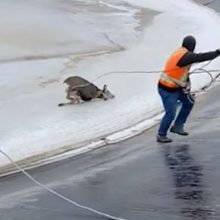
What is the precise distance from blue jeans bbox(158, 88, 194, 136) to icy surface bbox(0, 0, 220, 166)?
1401mm

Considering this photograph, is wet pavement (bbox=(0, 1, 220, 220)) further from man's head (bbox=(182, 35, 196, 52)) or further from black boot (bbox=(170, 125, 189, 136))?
man's head (bbox=(182, 35, 196, 52))

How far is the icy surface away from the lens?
13.2 m

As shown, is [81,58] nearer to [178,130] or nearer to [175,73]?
[178,130]

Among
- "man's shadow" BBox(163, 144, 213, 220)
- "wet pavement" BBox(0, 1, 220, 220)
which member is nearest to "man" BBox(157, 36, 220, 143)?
"wet pavement" BBox(0, 1, 220, 220)

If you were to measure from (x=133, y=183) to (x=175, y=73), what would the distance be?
8.84ft

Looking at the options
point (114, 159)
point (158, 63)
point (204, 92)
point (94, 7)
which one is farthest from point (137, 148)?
point (94, 7)

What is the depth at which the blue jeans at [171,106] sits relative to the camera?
1150 cm

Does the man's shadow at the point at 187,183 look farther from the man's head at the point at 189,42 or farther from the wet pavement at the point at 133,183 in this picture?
the man's head at the point at 189,42

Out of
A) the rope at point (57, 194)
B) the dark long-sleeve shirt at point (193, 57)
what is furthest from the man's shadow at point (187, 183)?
the dark long-sleeve shirt at point (193, 57)

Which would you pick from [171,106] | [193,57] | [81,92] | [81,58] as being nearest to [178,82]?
[171,106]

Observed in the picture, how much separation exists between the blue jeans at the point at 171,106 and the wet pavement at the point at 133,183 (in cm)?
29

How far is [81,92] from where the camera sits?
49.4 feet

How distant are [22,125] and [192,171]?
4540mm

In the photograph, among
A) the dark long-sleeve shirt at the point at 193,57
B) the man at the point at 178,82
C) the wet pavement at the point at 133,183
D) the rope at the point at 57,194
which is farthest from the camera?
the man at the point at 178,82
